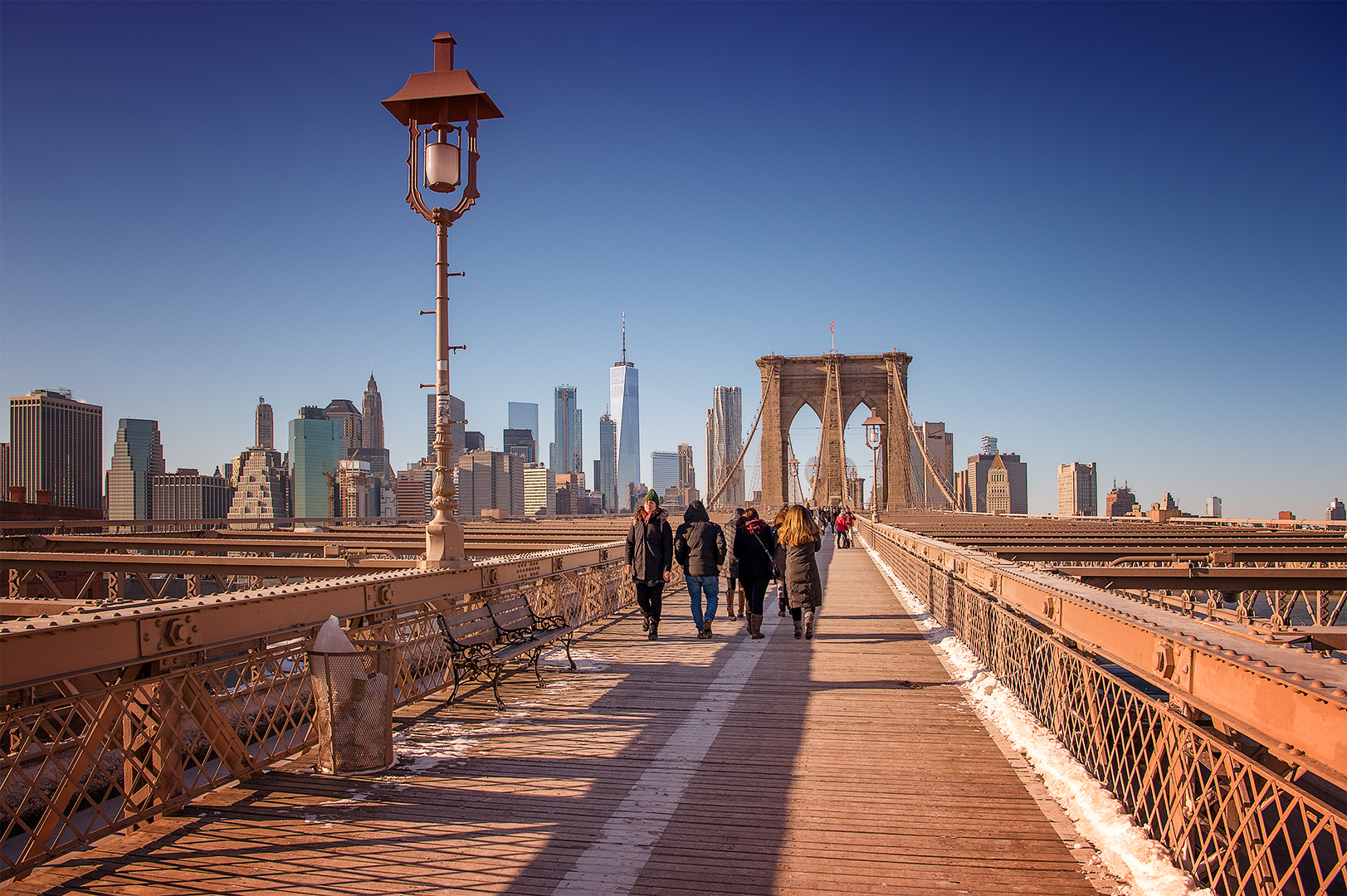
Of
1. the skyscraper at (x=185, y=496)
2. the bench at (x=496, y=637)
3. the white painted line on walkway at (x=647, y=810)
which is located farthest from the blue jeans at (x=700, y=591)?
the skyscraper at (x=185, y=496)

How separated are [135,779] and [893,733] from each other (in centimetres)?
423

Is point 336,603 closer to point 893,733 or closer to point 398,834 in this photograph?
point 398,834

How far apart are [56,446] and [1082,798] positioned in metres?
129

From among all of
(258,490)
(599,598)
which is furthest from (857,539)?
(258,490)

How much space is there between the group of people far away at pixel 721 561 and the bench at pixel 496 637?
4.43 feet

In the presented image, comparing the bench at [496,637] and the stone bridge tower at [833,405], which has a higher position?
the stone bridge tower at [833,405]

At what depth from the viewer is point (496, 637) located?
21.7ft

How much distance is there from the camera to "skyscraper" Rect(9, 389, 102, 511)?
102 meters

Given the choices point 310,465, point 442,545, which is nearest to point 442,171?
point 442,545

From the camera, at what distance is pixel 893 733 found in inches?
211

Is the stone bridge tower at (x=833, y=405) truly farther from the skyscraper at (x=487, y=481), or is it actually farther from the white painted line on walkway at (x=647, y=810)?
the skyscraper at (x=487, y=481)

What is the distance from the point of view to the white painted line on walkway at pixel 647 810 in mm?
3358

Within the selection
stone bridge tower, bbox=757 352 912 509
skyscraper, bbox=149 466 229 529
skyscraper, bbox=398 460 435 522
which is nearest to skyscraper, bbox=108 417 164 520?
skyscraper, bbox=149 466 229 529

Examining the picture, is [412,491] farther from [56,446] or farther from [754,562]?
[754,562]
